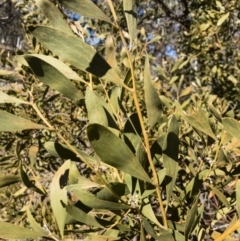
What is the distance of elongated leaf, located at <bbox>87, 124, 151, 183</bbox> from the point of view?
1.39 ft

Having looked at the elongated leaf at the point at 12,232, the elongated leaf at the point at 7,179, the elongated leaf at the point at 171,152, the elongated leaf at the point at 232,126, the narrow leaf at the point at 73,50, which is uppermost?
the narrow leaf at the point at 73,50

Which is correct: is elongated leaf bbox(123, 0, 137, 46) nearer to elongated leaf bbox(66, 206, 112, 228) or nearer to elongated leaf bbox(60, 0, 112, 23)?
elongated leaf bbox(60, 0, 112, 23)

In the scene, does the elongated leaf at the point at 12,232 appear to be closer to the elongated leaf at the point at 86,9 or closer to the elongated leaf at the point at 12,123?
the elongated leaf at the point at 12,123

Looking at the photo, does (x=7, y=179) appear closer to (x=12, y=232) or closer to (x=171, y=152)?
(x=12, y=232)

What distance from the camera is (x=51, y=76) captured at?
1.61 ft

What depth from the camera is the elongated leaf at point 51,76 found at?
468 mm

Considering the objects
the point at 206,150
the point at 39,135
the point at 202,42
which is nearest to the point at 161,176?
the point at 206,150

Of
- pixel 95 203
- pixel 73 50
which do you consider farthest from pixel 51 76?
pixel 95 203

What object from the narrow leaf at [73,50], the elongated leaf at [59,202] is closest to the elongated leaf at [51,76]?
the narrow leaf at [73,50]

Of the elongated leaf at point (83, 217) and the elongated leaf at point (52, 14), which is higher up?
the elongated leaf at point (52, 14)

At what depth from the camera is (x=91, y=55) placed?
0.47 m

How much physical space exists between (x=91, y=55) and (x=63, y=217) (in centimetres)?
21

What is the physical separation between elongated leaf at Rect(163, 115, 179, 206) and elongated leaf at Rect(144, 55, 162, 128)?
0.02 metres

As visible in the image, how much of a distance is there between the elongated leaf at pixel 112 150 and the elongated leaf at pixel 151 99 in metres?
0.06
